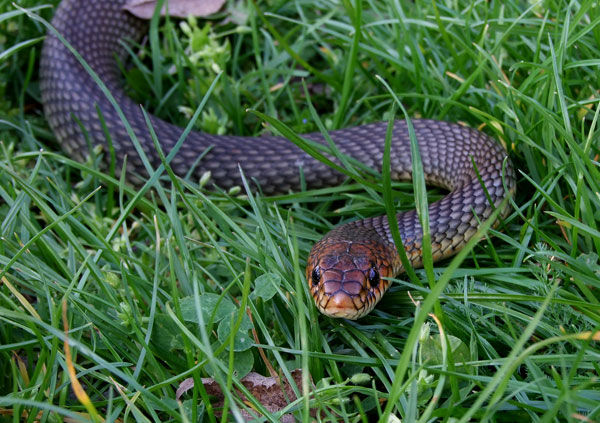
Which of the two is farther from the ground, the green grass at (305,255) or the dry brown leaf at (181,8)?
the dry brown leaf at (181,8)

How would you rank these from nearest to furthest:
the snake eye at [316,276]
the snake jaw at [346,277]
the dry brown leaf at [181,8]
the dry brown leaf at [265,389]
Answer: the dry brown leaf at [265,389] → the snake jaw at [346,277] → the snake eye at [316,276] → the dry brown leaf at [181,8]

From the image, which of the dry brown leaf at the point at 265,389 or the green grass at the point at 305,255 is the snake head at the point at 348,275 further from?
the dry brown leaf at the point at 265,389

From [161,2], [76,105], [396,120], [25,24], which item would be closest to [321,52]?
[396,120]

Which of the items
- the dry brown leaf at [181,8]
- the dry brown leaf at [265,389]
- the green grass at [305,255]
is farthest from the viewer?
the dry brown leaf at [181,8]

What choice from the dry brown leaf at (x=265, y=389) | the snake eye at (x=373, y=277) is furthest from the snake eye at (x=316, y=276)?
the dry brown leaf at (x=265, y=389)

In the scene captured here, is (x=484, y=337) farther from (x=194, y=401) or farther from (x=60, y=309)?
(x=60, y=309)

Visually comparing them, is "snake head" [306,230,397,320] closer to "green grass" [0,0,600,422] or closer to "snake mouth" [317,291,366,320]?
"snake mouth" [317,291,366,320]

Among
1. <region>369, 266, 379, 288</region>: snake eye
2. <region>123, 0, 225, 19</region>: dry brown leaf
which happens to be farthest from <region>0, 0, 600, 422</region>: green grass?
<region>123, 0, 225, 19</region>: dry brown leaf

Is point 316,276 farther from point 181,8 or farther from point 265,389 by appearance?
point 181,8
